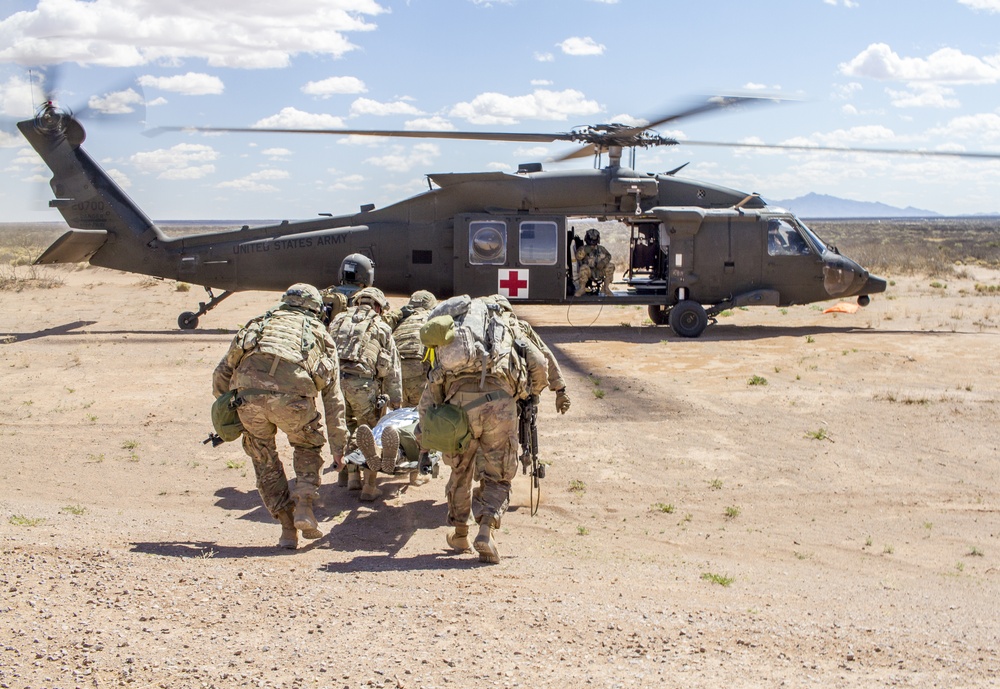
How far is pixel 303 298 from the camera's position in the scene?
6.17 meters

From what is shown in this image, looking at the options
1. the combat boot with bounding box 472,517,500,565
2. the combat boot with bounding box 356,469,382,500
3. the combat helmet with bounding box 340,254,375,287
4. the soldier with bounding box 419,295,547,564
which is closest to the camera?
the combat boot with bounding box 472,517,500,565

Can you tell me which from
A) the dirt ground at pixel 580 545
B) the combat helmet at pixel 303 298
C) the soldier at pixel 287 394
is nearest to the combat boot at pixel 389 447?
the soldier at pixel 287 394

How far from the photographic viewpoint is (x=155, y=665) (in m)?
3.91

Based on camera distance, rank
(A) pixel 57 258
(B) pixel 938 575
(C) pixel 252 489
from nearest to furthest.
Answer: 1. (B) pixel 938 575
2. (C) pixel 252 489
3. (A) pixel 57 258

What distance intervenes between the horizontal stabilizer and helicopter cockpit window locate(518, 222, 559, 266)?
701 centimetres

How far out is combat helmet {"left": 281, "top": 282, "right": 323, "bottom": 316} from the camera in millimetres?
6152

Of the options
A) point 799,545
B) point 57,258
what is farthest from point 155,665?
point 57,258

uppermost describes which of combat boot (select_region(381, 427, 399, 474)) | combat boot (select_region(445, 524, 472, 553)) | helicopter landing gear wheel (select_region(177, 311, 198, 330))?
helicopter landing gear wheel (select_region(177, 311, 198, 330))

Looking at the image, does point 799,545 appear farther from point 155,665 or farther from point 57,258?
point 57,258

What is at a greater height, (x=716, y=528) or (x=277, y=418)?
(x=277, y=418)

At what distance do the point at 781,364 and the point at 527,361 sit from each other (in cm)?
723

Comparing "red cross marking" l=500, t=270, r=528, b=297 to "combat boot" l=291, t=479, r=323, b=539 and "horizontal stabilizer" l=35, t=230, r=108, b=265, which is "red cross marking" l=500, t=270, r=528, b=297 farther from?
"combat boot" l=291, t=479, r=323, b=539

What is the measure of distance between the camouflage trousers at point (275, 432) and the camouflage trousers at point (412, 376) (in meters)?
1.71

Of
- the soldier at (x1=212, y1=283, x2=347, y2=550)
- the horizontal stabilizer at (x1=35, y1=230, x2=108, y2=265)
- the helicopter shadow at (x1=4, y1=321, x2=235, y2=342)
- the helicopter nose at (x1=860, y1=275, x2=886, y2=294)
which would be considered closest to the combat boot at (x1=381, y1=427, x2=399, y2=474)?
the soldier at (x1=212, y1=283, x2=347, y2=550)
